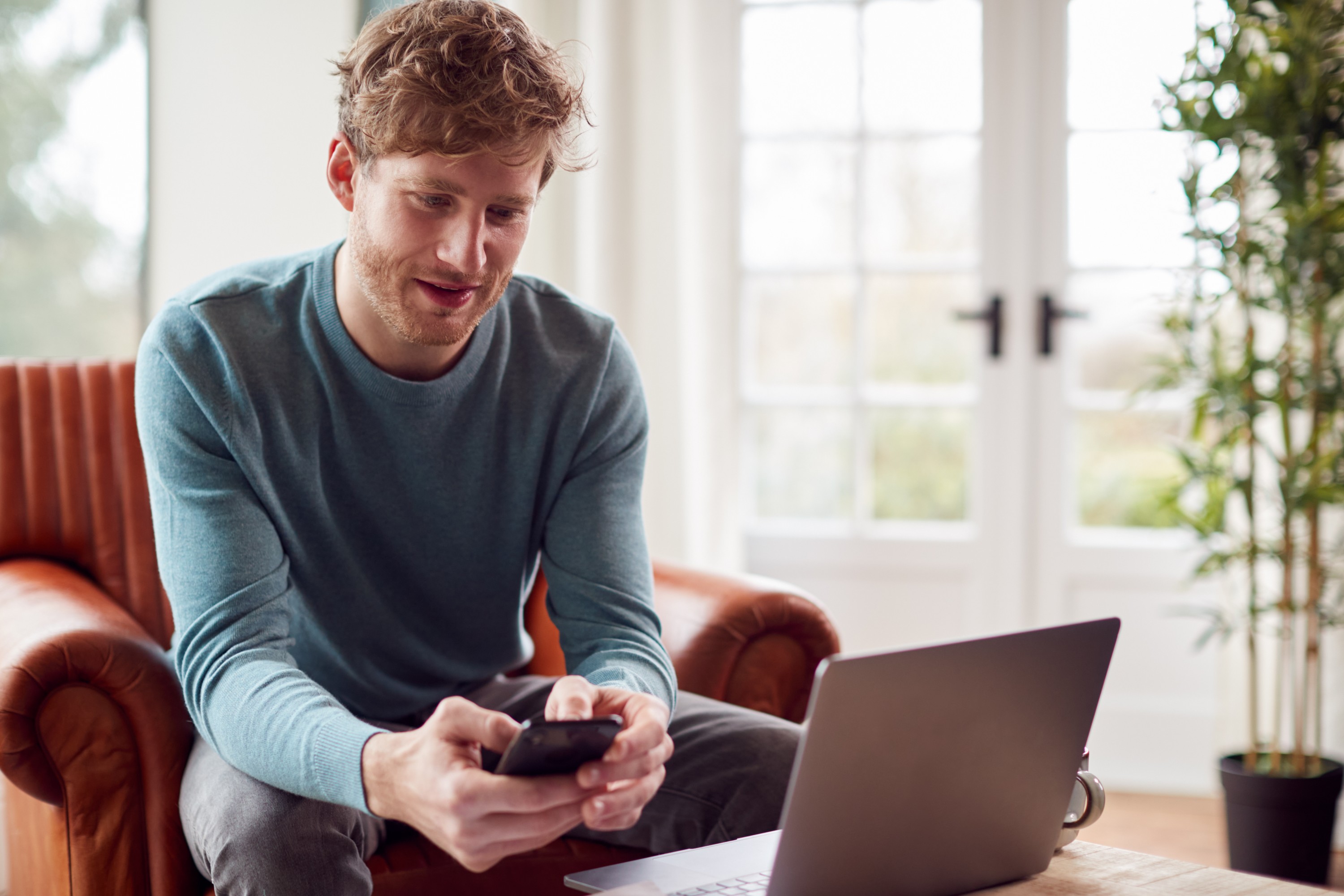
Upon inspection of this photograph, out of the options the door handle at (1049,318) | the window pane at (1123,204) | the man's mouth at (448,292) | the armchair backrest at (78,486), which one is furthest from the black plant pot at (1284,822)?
the armchair backrest at (78,486)

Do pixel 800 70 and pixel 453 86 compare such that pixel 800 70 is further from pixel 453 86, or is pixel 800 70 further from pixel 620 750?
pixel 620 750

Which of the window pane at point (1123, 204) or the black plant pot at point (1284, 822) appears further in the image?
the window pane at point (1123, 204)

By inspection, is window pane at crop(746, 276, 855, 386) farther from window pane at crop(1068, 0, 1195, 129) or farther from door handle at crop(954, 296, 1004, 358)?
window pane at crop(1068, 0, 1195, 129)

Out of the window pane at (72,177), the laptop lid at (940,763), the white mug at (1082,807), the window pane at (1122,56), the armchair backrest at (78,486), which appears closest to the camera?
the laptop lid at (940,763)

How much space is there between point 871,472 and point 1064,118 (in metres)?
0.98

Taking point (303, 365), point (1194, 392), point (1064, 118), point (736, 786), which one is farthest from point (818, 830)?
point (1064, 118)

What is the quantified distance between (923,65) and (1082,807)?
92.2 inches

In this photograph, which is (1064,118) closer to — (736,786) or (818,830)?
(736,786)

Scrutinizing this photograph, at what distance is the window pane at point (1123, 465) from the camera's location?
9.60ft

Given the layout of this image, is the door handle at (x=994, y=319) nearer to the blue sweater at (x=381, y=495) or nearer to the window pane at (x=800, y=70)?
the window pane at (x=800, y=70)

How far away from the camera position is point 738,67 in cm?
306

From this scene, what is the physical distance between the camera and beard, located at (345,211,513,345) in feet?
4.02

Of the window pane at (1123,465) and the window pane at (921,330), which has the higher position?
the window pane at (921,330)

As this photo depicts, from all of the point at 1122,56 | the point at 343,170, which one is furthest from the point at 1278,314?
the point at 343,170
